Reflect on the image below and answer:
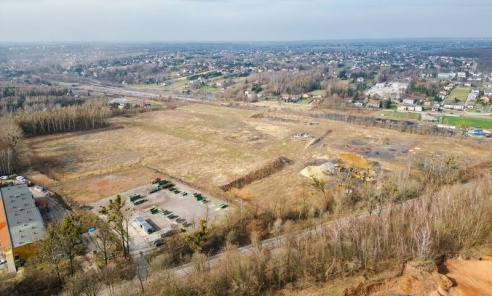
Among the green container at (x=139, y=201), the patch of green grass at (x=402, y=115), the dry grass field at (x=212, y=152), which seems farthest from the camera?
the patch of green grass at (x=402, y=115)

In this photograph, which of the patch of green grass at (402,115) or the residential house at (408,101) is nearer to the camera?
the patch of green grass at (402,115)

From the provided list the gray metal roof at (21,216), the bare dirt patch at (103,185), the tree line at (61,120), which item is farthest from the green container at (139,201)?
the tree line at (61,120)

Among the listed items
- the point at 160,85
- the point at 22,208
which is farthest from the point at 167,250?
the point at 160,85

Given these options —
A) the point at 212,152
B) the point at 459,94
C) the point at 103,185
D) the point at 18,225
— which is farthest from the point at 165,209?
the point at 459,94

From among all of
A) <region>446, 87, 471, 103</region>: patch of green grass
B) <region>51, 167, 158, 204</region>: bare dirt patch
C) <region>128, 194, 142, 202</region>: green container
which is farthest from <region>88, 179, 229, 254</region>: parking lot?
<region>446, 87, 471, 103</region>: patch of green grass

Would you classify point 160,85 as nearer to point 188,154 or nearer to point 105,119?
point 105,119

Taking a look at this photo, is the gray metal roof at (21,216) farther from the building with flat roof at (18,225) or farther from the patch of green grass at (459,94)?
the patch of green grass at (459,94)
